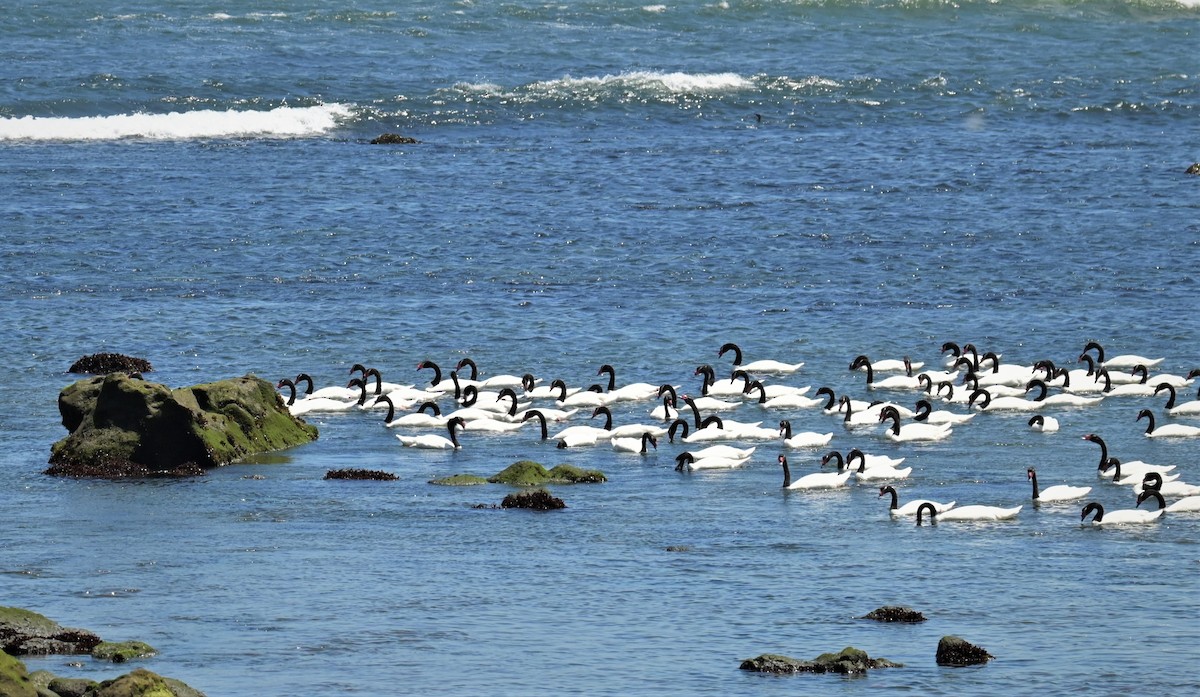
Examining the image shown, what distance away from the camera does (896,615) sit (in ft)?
79.0

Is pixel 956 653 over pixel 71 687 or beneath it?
beneath

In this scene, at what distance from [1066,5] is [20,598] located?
251ft

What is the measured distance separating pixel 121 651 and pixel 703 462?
13.3 m

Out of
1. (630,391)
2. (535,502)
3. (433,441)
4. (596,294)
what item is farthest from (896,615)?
(596,294)

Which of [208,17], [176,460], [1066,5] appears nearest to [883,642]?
[176,460]

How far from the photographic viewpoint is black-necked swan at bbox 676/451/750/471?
109 feet

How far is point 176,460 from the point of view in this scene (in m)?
32.4

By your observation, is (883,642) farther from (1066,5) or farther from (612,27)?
(1066,5)

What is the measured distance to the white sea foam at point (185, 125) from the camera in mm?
65562

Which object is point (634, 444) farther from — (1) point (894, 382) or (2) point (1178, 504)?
(2) point (1178, 504)

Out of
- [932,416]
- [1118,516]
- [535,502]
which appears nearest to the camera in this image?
[1118,516]

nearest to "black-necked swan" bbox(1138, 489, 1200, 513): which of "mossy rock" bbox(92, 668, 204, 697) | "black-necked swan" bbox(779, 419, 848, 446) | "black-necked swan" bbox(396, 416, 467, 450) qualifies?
"black-necked swan" bbox(779, 419, 848, 446)

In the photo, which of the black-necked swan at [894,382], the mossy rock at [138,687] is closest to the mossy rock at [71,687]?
the mossy rock at [138,687]

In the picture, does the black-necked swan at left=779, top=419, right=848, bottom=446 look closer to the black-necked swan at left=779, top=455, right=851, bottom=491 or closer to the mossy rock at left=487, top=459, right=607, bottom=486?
the black-necked swan at left=779, top=455, right=851, bottom=491
